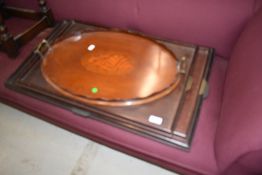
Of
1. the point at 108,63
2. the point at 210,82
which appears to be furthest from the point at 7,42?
the point at 210,82

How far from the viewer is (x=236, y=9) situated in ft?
2.97

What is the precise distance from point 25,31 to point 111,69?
61 centimetres

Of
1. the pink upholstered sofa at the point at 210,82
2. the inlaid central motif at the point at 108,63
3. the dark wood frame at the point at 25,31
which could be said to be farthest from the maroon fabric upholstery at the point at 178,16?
the inlaid central motif at the point at 108,63

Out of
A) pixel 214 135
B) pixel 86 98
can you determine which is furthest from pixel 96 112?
pixel 214 135

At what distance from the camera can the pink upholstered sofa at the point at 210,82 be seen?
61 centimetres

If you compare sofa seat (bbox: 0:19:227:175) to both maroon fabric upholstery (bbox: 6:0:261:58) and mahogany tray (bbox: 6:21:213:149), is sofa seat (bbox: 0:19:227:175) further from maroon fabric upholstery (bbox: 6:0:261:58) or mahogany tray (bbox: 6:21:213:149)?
maroon fabric upholstery (bbox: 6:0:261:58)

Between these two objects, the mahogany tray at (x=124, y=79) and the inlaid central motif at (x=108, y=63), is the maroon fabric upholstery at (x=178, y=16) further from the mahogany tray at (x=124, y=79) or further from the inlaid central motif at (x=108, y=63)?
the inlaid central motif at (x=108, y=63)

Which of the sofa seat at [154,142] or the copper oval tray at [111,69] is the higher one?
the copper oval tray at [111,69]

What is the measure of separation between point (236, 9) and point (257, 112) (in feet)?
1.74

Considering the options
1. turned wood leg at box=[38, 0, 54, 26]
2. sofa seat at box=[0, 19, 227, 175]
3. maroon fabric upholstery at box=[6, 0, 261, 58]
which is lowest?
sofa seat at box=[0, 19, 227, 175]

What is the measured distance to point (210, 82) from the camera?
3.11ft

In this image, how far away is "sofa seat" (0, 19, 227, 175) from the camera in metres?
0.75

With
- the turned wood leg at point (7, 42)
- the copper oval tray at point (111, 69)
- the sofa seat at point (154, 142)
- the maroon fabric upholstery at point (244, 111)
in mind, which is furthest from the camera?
the turned wood leg at point (7, 42)

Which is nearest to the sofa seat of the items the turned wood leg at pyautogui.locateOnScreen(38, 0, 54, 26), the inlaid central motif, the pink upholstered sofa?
the pink upholstered sofa
